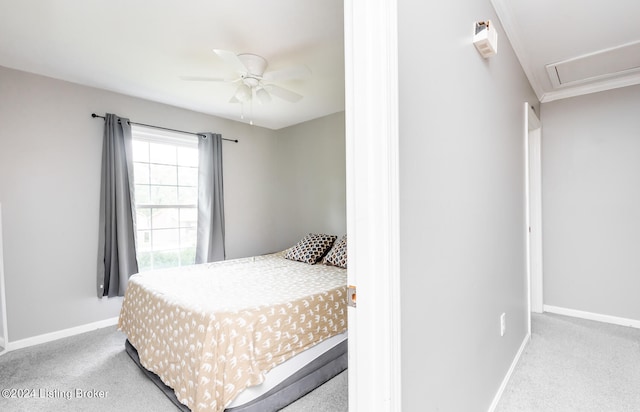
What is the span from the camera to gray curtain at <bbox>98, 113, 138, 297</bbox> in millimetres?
2996

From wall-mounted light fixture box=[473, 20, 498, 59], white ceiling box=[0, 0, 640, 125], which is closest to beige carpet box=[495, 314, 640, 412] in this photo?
wall-mounted light fixture box=[473, 20, 498, 59]

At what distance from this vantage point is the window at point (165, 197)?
3.36 m

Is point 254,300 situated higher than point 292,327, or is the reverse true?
point 254,300

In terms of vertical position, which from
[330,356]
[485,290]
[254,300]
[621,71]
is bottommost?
[330,356]

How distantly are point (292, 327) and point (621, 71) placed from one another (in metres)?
3.42

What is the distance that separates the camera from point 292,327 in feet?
6.28

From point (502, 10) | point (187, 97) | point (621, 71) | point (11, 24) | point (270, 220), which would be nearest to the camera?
point (502, 10)

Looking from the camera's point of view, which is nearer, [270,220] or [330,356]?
[330,356]

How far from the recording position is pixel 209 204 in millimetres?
3768

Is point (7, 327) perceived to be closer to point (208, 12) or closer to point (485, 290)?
point (208, 12)

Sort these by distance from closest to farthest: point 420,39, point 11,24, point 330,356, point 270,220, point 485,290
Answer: point 420,39 < point 485,290 < point 11,24 < point 330,356 < point 270,220

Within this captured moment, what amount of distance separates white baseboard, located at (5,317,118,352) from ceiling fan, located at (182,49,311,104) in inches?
101

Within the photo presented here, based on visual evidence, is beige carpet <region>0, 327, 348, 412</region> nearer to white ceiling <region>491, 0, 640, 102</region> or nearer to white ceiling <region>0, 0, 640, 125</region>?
white ceiling <region>0, 0, 640, 125</region>

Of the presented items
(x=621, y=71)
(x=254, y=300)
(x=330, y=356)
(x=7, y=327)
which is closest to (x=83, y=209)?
(x=7, y=327)
